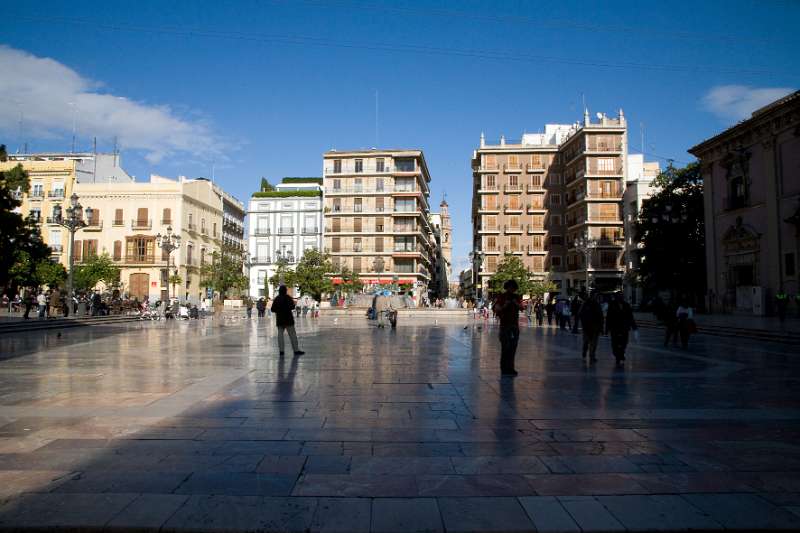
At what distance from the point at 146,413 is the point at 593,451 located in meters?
4.72

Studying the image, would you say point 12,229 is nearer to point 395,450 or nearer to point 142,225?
point 395,450

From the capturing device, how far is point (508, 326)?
948cm

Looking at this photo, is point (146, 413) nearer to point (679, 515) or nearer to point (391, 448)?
point (391, 448)

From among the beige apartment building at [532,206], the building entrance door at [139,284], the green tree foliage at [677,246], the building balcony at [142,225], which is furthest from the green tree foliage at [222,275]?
the green tree foliage at [677,246]

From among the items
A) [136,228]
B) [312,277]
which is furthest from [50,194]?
[312,277]

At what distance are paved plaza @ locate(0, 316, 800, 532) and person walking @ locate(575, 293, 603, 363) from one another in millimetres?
1747

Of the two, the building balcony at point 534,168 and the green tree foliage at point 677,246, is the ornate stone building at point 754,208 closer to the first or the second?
the green tree foliage at point 677,246

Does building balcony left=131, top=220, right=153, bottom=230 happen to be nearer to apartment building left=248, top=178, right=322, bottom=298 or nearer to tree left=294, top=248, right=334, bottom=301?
tree left=294, top=248, right=334, bottom=301

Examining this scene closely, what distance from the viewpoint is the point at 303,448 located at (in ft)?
15.5

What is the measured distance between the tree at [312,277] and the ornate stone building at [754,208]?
32258mm

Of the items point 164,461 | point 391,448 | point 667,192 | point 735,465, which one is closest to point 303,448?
point 391,448

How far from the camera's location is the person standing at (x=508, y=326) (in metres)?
9.28

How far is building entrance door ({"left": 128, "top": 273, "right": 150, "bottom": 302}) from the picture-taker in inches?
2013

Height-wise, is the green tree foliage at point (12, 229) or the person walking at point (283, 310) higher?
the green tree foliage at point (12, 229)
